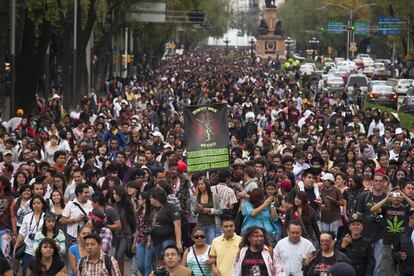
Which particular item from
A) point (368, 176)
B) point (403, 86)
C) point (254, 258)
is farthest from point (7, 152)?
point (403, 86)

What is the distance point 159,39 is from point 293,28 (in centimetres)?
5619

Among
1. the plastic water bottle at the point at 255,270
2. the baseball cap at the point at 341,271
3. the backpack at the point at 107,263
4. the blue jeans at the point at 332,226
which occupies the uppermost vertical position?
the baseball cap at the point at 341,271

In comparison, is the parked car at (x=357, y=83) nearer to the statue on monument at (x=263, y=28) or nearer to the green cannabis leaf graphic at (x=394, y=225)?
the green cannabis leaf graphic at (x=394, y=225)

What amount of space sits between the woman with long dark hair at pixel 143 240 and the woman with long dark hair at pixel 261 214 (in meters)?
1.06

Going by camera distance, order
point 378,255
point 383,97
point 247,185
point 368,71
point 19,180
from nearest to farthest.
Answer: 1. point 378,255
2. point 247,185
3. point 19,180
4. point 383,97
5. point 368,71

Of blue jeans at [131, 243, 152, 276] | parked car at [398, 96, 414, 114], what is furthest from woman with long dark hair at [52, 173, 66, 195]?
parked car at [398, 96, 414, 114]

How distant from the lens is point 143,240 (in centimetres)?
1514

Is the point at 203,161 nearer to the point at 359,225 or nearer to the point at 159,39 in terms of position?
the point at 359,225

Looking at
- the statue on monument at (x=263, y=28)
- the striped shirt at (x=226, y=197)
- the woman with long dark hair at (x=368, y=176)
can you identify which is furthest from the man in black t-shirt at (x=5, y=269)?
the statue on monument at (x=263, y=28)

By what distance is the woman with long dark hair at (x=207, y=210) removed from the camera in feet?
53.1

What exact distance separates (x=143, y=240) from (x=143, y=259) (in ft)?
0.72

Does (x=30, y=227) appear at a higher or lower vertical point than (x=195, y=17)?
lower

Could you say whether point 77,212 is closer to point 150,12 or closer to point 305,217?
point 305,217

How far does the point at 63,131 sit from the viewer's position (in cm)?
2508
